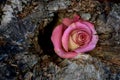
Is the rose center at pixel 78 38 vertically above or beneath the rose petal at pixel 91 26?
beneath

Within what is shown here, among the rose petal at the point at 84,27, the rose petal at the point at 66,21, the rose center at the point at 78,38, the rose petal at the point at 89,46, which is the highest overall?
the rose petal at the point at 66,21

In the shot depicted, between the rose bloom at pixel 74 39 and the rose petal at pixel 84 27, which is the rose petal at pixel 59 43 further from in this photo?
the rose petal at pixel 84 27

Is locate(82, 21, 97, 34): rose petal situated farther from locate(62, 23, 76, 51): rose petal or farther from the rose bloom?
locate(62, 23, 76, 51): rose petal

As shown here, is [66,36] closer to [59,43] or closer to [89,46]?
[59,43]

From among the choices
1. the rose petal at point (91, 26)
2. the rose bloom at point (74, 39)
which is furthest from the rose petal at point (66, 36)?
the rose petal at point (91, 26)

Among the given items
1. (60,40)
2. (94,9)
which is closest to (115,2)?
(94,9)

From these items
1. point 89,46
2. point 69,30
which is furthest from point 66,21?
point 89,46

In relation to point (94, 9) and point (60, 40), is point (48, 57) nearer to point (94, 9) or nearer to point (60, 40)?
point (60, 40)

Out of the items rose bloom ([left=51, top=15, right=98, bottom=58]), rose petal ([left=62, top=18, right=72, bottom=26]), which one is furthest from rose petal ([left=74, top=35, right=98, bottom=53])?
rose petal ([left=62, top=18, right=72, bottom=26])
